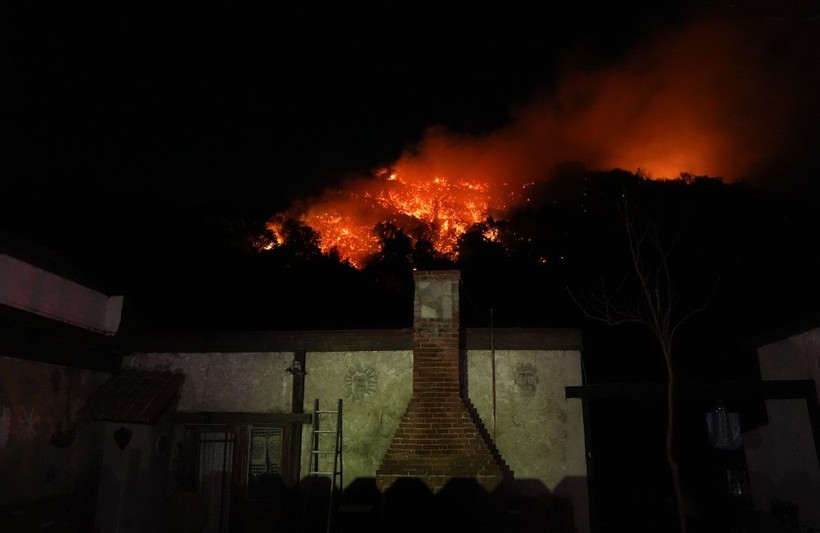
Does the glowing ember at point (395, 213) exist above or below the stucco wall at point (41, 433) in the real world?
above

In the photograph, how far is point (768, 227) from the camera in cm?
3391

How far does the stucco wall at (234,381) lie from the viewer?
427 inches

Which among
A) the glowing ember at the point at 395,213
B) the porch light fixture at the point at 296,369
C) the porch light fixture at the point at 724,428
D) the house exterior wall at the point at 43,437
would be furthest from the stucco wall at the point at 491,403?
the glowing ember at the point at 395,213

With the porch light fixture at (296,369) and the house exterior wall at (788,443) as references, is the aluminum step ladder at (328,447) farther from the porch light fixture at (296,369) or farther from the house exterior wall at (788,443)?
the house exterior wall at (788,443)

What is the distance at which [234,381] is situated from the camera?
11.0 meters

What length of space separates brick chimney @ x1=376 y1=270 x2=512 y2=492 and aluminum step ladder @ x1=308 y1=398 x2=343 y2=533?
3.85ft

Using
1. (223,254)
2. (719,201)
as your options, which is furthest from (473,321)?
(719,201)

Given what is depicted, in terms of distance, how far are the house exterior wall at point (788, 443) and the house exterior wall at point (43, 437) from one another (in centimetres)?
1305

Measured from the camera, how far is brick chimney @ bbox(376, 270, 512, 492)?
Answer: 908 cm

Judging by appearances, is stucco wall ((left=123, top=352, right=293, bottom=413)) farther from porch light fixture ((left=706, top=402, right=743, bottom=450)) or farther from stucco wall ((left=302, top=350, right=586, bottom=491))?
porch light fixture ((left=706, top=402, right=743, bottom=450))

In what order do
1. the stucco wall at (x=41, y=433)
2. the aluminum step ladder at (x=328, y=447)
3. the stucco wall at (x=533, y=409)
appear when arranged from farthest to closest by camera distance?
1. the aluminum step ladder at (x=328, y=447)
2. the stucco wall at (x=533, y=409)
3. the stucco wall at (x=41, y=433)

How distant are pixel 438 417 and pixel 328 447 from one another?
2.32 meters

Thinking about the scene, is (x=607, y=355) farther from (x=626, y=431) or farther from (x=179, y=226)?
(x=179, y=226)

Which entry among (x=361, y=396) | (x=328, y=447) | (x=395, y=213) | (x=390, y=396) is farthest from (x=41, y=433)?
(x=395, y=213)
